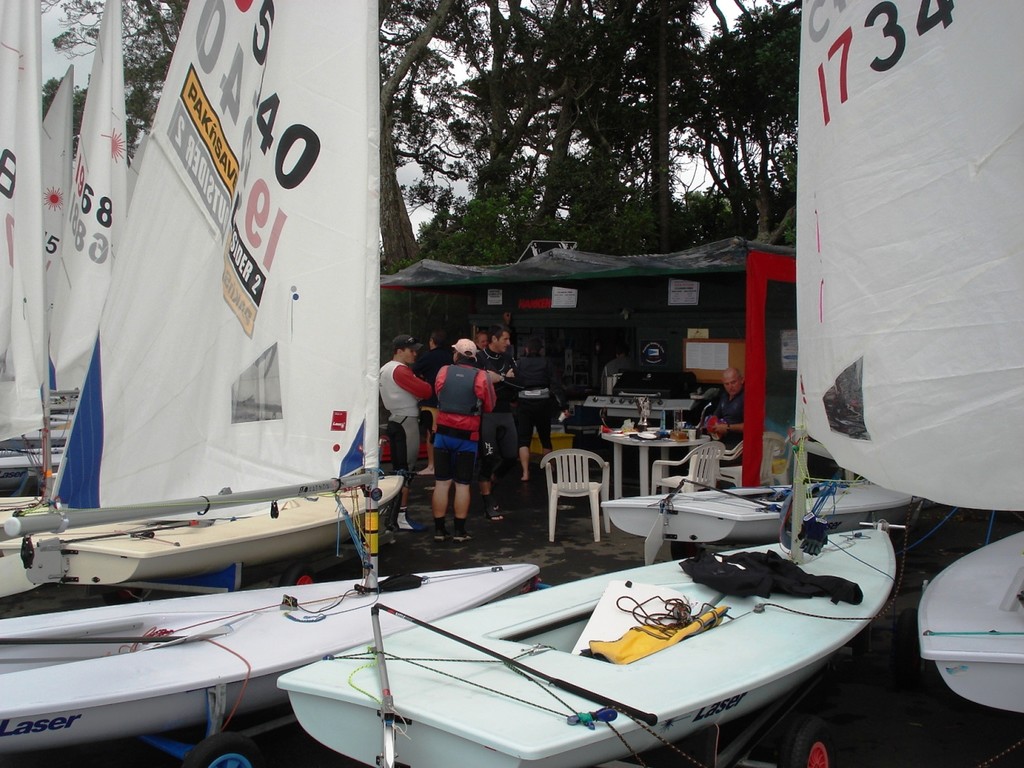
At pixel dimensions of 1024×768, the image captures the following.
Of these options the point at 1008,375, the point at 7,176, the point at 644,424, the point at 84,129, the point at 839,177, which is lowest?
the point at 644,424

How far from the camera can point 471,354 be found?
689 centimetres

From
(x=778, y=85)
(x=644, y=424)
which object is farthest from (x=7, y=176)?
(x=778, y=85)

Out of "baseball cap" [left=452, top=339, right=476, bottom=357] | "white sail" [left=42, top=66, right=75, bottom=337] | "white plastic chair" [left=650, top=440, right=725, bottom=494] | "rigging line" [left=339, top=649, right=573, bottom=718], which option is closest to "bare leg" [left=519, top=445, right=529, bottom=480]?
"white plastic chair" [left=650, top=440, right=725, bottom=494]

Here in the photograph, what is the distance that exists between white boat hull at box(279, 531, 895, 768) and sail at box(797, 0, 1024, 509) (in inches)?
28.9

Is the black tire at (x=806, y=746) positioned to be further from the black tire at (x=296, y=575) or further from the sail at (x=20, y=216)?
the sail at (x=20, y=216)

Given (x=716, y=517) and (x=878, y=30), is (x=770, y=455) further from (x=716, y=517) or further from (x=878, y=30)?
(x=878, y=30)

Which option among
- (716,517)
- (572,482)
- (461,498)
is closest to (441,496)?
(461,498)

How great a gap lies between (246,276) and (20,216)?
2057 mm

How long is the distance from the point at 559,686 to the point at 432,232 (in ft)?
55.3

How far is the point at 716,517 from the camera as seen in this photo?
5.30 metres

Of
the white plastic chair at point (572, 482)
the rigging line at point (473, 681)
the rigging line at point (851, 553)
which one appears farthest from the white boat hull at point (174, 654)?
the white plastic chair at point (572, 482)

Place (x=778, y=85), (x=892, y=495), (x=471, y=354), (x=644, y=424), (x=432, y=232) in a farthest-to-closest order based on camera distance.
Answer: (x=432, y=232)
(x=778, y=85)
(x=644, y=424)
(x=471, y=354)
(x=892, y=495)

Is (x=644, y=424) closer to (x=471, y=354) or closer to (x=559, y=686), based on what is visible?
(x=471, y=354)

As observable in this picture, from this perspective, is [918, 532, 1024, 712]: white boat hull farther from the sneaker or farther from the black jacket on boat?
the sneaker
